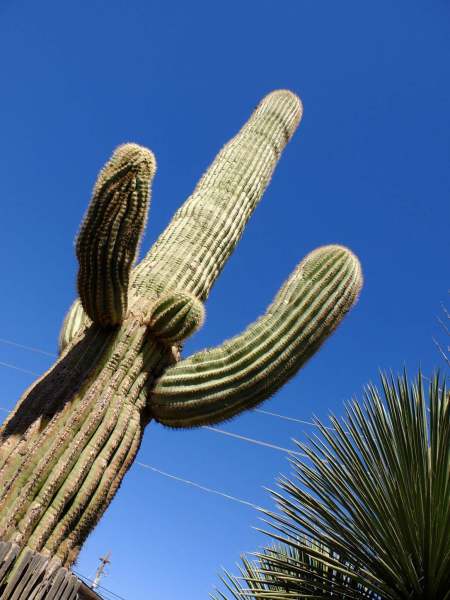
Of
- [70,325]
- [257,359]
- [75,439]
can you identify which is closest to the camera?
[75,439]

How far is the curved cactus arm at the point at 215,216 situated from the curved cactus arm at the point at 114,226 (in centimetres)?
33

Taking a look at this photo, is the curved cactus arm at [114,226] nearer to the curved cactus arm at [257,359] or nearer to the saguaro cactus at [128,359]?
the saguaro cactus at [128,359]

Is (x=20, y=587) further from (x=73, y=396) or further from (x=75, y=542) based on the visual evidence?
(x=73, y=396)

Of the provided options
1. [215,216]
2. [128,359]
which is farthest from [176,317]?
[215,216]

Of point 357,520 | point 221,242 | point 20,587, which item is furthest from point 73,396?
point 357,520

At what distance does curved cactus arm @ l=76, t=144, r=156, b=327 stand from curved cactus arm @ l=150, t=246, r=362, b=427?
1.62 ft

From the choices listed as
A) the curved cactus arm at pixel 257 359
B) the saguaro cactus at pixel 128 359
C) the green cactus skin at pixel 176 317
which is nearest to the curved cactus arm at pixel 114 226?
the saguaro cactus at pixel 128 359

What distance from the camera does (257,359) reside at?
2.46 meters

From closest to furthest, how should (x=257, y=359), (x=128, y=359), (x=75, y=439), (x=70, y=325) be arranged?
(x=75, y=439) → (x=128, y=359) → (x=257, y=359) → (x=70, y=325)

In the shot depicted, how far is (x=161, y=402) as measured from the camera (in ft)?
7.77

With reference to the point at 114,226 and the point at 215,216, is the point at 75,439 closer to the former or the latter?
the point at 114,226

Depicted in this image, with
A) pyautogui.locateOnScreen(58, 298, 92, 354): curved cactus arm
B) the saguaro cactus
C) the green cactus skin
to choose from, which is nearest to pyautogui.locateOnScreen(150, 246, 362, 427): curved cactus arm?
the saguaro cactus

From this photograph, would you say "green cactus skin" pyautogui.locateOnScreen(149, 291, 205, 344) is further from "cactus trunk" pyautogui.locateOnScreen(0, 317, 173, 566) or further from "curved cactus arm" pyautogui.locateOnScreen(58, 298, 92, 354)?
"curved cactus arm" pyautogui.locateOnScreen(58, 298, 92, 354)

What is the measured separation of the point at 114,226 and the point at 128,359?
1.94ft
